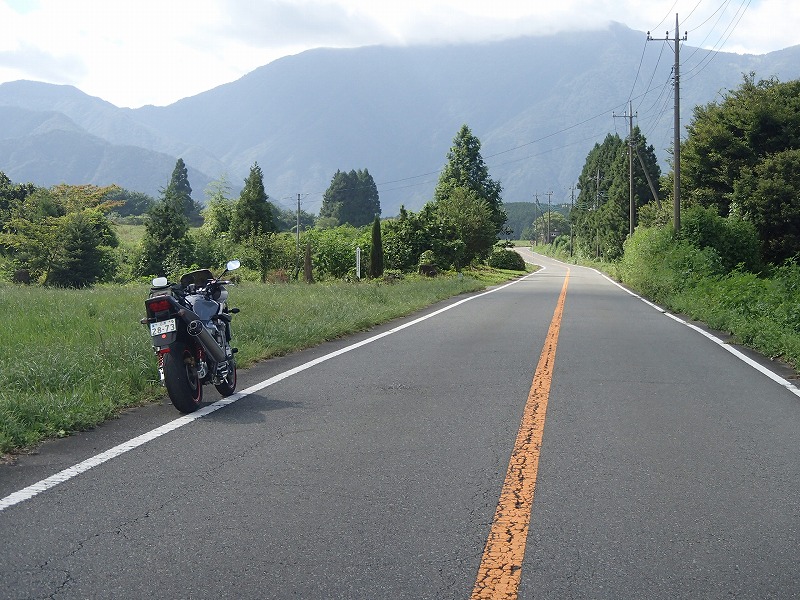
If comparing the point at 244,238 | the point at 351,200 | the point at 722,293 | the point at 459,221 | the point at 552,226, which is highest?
the point at 351,200

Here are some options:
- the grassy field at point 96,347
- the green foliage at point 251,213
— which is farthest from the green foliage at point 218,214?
the grassy field at point 96,347

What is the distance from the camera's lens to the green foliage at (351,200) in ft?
488

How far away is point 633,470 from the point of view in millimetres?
5406

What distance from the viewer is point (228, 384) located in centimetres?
795

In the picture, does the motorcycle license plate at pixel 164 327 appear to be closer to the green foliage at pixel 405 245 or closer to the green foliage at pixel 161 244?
the green foliage at pixel 405 245

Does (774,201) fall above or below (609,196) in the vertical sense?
below

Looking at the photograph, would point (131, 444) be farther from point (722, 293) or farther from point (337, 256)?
point (337, 256)

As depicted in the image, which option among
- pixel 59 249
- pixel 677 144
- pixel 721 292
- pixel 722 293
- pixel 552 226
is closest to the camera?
pixel 722 293

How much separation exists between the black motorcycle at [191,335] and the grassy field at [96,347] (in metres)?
0.66

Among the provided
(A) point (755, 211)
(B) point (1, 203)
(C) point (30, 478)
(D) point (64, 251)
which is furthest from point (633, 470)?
(B) point (1, 203)

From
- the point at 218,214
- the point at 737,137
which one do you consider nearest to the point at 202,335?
the point at 737,137

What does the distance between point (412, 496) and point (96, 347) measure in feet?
19.9

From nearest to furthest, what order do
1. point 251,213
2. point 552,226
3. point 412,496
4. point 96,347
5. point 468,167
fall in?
point 412,496, point 96,347, point 251,213, point 468,167, point 552,226

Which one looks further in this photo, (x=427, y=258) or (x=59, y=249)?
(x=59, y=249)
